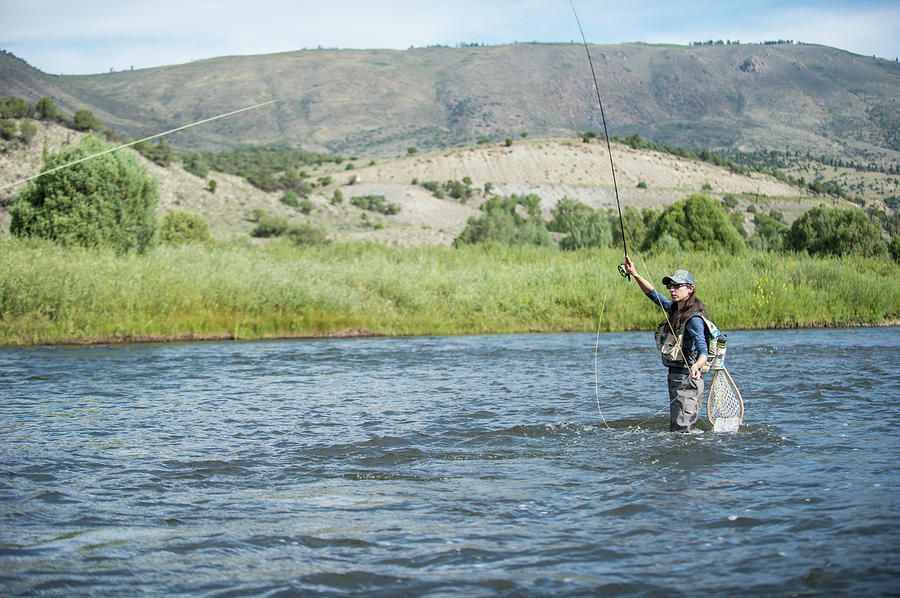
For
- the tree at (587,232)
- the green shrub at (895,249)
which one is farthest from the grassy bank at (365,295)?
the tree at (587,232)

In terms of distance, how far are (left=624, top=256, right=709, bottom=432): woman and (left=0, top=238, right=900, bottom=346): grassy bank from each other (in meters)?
13.8

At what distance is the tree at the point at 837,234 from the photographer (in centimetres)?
3488

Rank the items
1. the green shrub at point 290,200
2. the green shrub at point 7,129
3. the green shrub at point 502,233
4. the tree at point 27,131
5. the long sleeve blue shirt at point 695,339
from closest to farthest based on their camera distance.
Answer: the long sleeve blue shirt at point 695,339 → the green shrub at point 7,129 → the tree at point 27,131 → the green shrub at point 502,233 → the green shrub at point 290,200

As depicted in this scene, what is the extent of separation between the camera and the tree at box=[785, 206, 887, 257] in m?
34.9

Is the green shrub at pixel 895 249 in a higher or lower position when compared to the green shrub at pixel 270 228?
lower

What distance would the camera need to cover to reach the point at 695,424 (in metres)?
9.41

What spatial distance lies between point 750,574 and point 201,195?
59189mm

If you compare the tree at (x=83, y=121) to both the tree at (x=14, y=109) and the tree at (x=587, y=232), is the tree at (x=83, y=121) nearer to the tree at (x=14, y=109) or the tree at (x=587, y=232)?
the tree at (x=14, y=109)

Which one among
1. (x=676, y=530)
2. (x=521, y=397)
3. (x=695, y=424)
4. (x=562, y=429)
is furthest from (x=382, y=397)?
(x=676, y=530)

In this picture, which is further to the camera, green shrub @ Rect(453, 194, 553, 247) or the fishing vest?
green shrub @ Rect(453, 194, 553, 247)

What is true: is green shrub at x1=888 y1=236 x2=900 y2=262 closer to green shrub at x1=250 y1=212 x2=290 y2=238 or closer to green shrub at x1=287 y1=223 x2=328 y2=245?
green shrub at x1=287 y1=223 x2=328 y2=245

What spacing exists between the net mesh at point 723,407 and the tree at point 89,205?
75.4 feet

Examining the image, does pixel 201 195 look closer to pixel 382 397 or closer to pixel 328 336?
pixel 328 336

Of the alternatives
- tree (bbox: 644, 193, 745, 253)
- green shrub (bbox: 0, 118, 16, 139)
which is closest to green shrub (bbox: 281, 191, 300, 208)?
green shrub (bbox: 0, 118, 16, 139)
